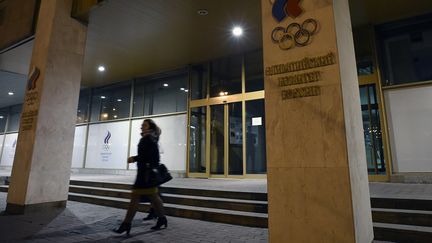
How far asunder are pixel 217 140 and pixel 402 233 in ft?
21.4

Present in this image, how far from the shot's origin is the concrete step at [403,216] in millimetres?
3654

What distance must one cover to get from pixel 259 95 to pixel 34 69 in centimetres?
596

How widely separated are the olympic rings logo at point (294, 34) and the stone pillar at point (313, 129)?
0.01 meters

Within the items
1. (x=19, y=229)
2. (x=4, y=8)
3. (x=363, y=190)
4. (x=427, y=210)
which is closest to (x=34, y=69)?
(x=19, y=229)

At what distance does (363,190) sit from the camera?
3.04 m

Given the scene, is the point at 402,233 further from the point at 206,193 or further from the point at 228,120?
the point at 228,120

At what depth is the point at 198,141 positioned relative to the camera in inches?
386

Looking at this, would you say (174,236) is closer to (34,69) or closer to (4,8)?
(34,69)

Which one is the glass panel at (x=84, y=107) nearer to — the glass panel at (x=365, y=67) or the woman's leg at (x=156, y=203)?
the woman's leg at (x=156, y=203)

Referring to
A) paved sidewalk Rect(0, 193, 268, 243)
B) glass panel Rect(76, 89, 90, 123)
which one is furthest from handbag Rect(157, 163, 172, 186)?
glass panel Rect(76, 89, 90, 123)

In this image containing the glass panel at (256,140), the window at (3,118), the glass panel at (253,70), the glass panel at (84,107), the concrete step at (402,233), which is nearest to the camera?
the concrete step at (402,233)

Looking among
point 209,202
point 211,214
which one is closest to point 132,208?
point 211,214

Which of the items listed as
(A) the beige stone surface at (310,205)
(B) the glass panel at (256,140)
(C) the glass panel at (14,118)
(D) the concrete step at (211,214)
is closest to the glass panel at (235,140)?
(B) the glass panel at (256,140)

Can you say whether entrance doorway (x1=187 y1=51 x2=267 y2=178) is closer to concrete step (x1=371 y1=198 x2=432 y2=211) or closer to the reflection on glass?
the reflection on glass
